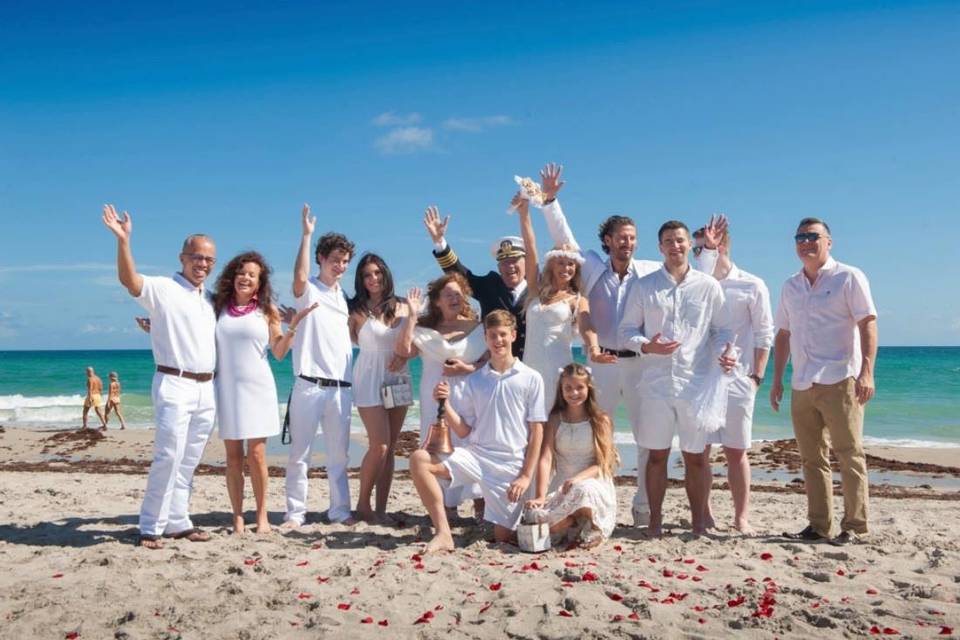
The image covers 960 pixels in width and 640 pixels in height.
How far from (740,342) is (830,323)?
878 mm

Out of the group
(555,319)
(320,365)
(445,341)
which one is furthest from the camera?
(320,365)

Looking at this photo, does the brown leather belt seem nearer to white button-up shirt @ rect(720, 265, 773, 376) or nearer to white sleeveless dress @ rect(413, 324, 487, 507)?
white sleeveless dress @ rect(413, 324, 487, 507)

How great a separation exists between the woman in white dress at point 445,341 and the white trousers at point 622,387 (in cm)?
95

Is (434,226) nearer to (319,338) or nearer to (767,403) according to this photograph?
(319,338)

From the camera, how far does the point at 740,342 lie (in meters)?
6.58

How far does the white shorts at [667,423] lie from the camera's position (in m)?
5.80

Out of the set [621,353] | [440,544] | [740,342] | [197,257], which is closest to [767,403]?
[740,342]

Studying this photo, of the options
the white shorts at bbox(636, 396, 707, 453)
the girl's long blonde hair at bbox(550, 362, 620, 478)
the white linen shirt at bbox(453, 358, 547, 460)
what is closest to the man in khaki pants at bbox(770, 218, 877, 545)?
the white shorts at bbox(636, 396, 707, 453)

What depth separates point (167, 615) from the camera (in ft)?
14.2

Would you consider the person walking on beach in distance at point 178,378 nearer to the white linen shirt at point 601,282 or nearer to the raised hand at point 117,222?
the raised hand at point 117,222

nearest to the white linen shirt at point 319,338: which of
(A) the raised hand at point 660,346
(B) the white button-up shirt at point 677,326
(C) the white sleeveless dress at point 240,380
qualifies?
(C) the white sleeveless dress at point 240,380

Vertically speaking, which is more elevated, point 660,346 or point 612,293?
point 612,293

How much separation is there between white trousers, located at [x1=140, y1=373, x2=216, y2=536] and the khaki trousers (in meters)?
4.44

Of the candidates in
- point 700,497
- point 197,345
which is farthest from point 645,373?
point 197,345
